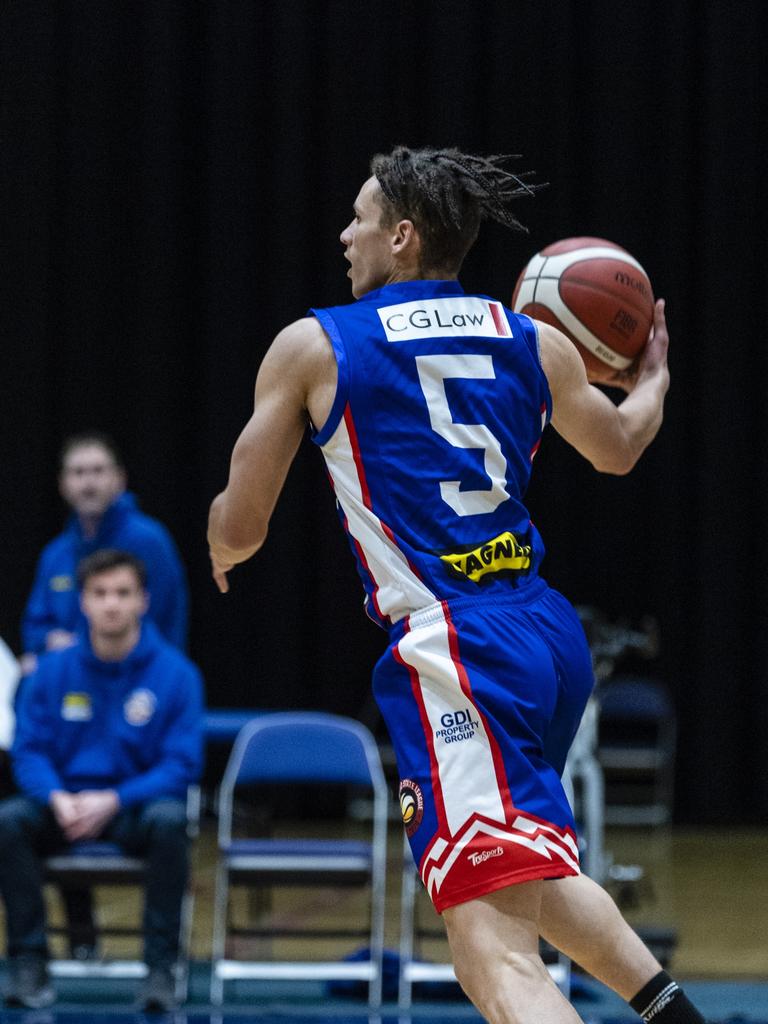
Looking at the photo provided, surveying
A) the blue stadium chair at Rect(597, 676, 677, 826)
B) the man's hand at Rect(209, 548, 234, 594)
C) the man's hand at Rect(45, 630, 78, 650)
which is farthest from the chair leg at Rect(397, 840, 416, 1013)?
the blue stadium chair at Rect(597, 676, 677, 826)

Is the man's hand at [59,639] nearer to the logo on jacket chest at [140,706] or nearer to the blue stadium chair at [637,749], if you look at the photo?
the logo on jacket chest at [140,706]

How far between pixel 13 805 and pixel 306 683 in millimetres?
4162

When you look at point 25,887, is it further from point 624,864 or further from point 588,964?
point 624,864

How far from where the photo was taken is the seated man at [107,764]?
17.6ft

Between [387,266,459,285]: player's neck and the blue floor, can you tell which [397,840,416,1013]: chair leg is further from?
[387,266,459,285]: player's neck

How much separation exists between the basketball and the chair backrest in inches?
109

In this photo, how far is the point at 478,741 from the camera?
108 inches

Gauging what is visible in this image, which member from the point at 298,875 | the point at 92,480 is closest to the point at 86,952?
the point at 298,875

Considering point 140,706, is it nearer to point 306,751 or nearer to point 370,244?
point 306,751

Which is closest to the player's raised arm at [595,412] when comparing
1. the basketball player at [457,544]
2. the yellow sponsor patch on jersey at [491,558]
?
the basketball player at [457,544]

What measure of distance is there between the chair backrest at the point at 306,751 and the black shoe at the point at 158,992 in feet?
3.04

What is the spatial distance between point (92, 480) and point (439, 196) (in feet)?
13.2

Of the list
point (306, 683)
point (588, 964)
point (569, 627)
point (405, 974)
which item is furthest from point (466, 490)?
point (306, 683)

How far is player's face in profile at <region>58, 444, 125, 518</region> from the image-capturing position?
672 cm
